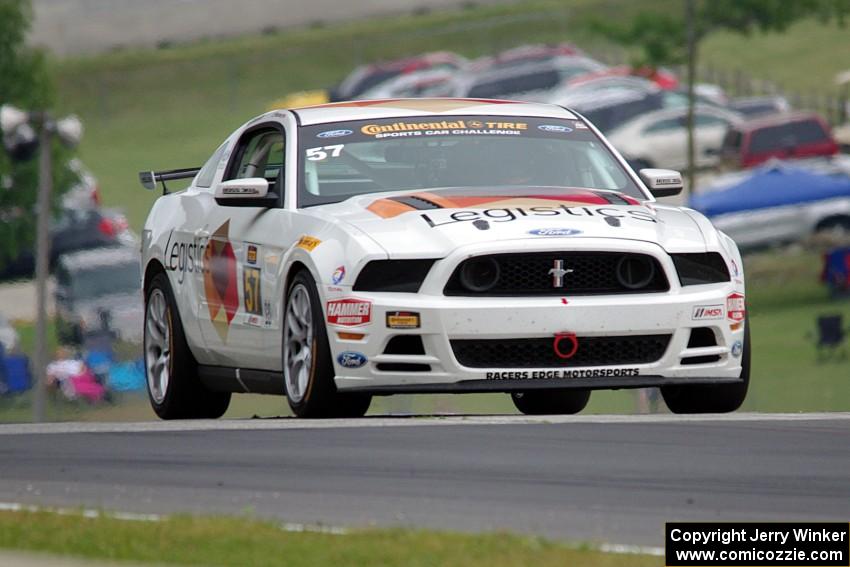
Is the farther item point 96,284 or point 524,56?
point 524,56

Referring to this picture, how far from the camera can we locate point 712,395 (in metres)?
10.1

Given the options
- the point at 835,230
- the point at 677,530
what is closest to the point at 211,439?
the point at 677,530

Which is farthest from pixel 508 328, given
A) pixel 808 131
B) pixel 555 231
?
pixel 808 131

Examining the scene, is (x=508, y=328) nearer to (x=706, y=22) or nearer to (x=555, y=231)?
(x=555, y=231)

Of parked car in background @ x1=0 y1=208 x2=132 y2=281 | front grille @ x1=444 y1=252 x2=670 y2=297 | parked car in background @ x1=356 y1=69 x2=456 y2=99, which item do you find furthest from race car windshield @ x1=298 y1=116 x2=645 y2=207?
parked car in background @ x1=356 y1=69 x2=456 y2=99

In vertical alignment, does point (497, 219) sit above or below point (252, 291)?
above

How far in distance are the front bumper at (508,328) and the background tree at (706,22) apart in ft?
111

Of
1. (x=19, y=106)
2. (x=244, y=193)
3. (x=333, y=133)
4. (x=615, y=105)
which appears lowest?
(x=615, y=105)

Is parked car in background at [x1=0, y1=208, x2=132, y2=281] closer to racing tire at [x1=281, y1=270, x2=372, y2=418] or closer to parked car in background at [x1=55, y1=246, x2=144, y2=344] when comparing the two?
parked car in background at [x1=55, y1=246, x2=144, y2=344]

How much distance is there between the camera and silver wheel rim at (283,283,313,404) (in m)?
9.55

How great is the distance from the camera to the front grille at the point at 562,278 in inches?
366

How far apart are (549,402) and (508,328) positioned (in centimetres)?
324

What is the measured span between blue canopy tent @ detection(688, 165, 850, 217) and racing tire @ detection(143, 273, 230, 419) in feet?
75.0

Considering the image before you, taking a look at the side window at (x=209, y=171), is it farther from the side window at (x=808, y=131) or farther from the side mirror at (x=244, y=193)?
the side window at (x=808, y=131)
